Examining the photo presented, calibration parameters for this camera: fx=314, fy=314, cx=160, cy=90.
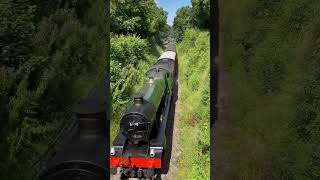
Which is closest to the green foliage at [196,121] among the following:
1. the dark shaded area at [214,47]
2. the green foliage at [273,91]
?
the green foliage at [273,91]

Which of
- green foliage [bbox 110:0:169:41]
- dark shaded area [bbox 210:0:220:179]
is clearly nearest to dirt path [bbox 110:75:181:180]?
dark shaded area [bbox 210:0:220:179]

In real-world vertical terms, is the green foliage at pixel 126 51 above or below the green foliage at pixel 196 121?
above

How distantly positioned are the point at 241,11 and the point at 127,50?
8880 millimetres

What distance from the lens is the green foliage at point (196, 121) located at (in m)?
8.38

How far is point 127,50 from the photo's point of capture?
15.4 meters

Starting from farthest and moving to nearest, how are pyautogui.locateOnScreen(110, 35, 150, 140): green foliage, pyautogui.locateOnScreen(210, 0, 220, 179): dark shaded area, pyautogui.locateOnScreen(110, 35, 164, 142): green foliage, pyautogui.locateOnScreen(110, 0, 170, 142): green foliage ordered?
pyautogui.locateOnScreen(110, 0, 170, 142): green foliage, pyautogui.locateOnScreen(110, 35, 150, 140): green foliage, pyautogui.locateOnScreen(110, 35, 164, 142): green foliage, pyautogui.locateOnScreen(210, 0, 220, 179): dark shaded area

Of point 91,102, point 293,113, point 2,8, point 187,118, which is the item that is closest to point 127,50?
point 187,118

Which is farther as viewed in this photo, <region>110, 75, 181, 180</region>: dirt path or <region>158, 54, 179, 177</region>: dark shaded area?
<region>158, 54, 179, 177</region>: dark shaded area

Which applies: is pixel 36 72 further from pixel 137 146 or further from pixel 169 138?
pixel 169 138

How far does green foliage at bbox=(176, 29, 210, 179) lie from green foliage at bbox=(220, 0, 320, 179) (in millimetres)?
1400

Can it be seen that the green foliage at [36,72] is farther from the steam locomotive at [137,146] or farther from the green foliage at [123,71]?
the green foliage at [123,71]

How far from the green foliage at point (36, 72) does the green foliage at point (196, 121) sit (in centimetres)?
373

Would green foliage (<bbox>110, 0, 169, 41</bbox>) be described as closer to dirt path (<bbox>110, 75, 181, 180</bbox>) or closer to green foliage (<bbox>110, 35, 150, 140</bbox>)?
green foliage (<bbox>110, 35, 150, 140</bbox>)

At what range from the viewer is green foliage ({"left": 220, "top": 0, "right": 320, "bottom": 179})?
20.3 feet
